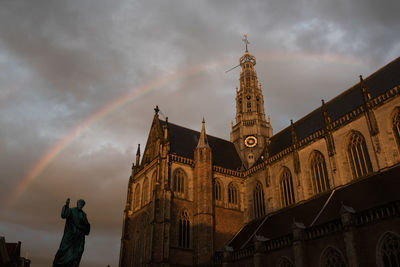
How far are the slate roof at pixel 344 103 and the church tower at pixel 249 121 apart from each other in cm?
402

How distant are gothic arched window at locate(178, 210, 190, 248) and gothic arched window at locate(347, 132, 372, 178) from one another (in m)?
16.5

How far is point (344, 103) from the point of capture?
33094 mm

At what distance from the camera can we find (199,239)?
32.8 m

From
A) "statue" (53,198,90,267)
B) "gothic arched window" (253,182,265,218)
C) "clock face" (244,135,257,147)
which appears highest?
"clock face" (244,135,257,147)

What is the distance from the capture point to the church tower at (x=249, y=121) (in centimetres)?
4547

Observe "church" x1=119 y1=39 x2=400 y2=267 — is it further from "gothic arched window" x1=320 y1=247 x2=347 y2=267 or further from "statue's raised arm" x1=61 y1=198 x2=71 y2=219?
"statue's raised arm" x1=61 y1=198 x2=71 y2=219

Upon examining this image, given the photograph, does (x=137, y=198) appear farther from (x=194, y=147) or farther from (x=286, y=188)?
(x=286, y=188)

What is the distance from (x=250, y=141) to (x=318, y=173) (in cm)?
1575

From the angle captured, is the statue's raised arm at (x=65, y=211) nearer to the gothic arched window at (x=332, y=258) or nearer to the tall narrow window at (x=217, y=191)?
the gothic arched window at (x=332, y=258)

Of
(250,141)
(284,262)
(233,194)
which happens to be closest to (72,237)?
(284,262)

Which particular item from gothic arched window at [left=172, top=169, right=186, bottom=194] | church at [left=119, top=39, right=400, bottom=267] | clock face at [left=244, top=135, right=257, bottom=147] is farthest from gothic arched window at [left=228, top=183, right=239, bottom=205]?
clock face at [left=244, top=135, right=257, bottom=147]

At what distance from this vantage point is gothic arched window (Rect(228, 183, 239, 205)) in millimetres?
38566

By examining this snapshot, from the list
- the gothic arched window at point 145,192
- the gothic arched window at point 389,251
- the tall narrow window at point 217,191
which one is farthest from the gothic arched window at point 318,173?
the gothic arched window at point 145,192

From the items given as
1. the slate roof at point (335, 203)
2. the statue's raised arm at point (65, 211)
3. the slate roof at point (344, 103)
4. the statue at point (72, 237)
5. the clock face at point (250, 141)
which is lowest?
the statue at point (72, 237)
